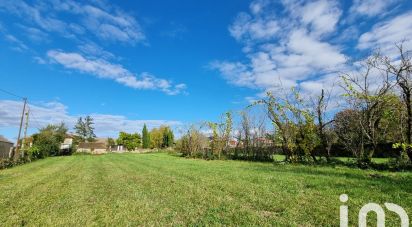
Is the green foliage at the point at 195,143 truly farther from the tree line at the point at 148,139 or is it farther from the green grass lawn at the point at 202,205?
the tree line at the point at 148,139

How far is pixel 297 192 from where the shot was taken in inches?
320

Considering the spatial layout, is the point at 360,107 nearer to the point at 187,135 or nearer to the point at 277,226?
the point at 277,226

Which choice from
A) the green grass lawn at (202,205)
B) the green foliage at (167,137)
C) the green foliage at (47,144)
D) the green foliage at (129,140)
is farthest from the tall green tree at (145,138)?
the green grass lawn at (202,205)

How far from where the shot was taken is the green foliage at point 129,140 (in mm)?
106188

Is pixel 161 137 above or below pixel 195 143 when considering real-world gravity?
above

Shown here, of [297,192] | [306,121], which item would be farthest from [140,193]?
[306,121]

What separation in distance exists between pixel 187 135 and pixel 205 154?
732 cm

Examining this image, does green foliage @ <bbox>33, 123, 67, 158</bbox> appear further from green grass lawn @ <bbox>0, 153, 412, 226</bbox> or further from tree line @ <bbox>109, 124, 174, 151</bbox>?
green grass lawn @ <bbox>0, 153, 412, 226</bbox>

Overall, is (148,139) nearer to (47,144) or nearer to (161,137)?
(161,137)

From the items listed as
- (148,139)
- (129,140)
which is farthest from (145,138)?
→ (129,140)

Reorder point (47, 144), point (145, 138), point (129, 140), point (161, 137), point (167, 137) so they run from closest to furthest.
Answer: point (47, 144) < point (167, 137) < point (145, 138) < point (161, 137) < point (129, 140)

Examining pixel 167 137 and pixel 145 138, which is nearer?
pixel 167 137

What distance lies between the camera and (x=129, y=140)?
107688 mm

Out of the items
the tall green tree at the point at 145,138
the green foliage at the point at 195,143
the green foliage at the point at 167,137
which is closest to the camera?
the green foliage at the point at 195,143
